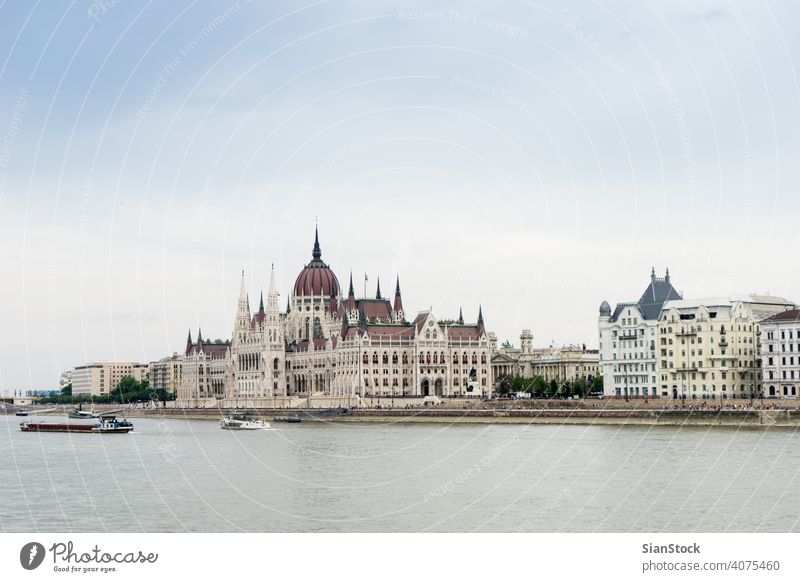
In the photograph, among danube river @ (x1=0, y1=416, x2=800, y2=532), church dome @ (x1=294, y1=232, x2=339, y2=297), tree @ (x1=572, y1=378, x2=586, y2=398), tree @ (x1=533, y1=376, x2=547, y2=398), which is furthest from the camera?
church dome @ (x1=294, y1=232, x2=339, y2=297)

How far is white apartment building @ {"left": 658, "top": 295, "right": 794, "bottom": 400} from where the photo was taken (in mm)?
90375

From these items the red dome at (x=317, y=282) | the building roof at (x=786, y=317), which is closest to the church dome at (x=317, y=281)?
the red dome at (x=317, y=282)

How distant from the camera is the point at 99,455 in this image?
195 ft

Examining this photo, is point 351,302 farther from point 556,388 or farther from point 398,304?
point 556,388

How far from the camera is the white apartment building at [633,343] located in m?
97.7

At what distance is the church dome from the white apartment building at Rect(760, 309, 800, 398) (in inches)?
2839

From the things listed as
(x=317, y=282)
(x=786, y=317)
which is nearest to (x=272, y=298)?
(x=317, y=282)

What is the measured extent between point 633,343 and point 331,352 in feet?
144

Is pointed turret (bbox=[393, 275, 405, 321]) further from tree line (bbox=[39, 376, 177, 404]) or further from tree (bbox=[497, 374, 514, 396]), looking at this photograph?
tree line (bbox=[39, 376, 177, 404])

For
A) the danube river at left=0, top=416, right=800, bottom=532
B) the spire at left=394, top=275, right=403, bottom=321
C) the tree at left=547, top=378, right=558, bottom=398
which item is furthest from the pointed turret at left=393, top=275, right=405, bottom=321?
the danube river at left=0, top=416, right=800, bottom=532

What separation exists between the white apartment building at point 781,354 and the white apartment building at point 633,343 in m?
11.1

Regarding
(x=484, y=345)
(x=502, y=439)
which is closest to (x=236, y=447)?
(x=502, y=439)

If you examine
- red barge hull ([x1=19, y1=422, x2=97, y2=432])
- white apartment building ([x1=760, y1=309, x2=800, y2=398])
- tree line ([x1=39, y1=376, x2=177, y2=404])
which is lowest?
red barge hull ([x1=19, y1=422, x2=97, y2=432])

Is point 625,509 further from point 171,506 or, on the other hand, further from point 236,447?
point 236,447
